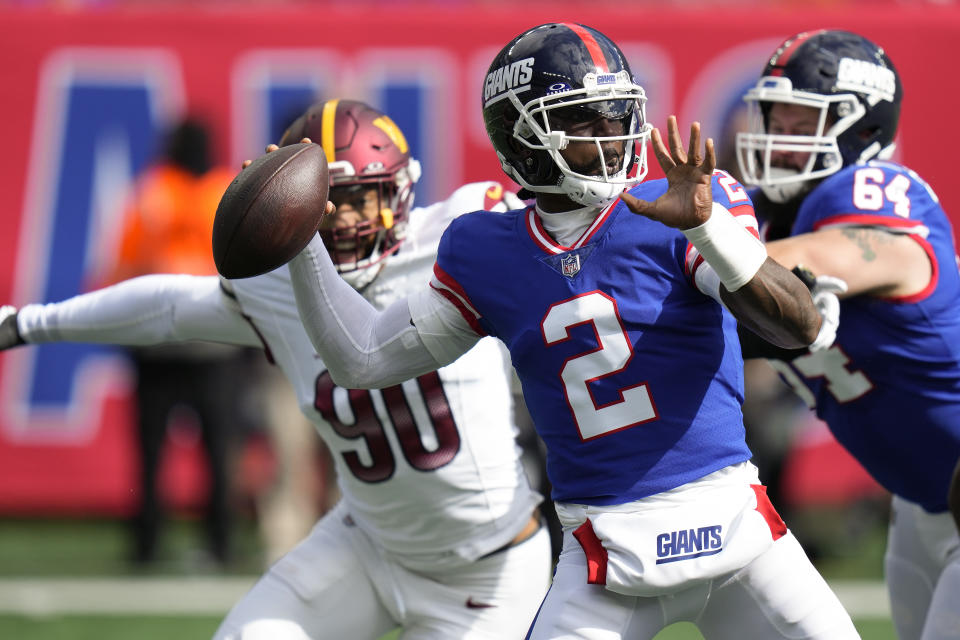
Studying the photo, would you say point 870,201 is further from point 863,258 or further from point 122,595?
point 122,595

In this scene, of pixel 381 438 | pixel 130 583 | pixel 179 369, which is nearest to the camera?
pixel 381 438

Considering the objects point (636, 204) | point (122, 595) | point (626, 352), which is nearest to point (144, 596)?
point (122, 595)

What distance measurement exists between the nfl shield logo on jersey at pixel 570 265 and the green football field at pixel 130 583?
3225 millimetres

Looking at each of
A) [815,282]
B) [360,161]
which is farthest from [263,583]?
[815,282]

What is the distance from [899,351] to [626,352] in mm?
1024

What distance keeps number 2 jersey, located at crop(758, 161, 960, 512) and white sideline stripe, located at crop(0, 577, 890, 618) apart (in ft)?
7.88

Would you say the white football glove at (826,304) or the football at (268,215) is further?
the white football glove at (826,304)

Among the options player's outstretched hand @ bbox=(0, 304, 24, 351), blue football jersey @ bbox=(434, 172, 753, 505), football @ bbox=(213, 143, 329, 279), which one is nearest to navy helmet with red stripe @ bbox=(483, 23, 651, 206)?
blue football jersey @ bbox=(434, 172, 753, 505)

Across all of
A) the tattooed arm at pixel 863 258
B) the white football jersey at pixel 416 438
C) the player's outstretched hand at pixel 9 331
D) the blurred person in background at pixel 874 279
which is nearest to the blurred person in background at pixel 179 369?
the player's outstretched hand at pixel 9 331

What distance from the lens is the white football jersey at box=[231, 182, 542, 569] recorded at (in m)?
3.31

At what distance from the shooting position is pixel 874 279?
10.2 ft

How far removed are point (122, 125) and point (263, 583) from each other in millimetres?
4880

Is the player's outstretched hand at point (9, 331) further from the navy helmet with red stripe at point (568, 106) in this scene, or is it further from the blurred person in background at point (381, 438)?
the navy helmet with red stripe at point (568, 106)

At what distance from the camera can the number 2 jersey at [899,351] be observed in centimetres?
320
